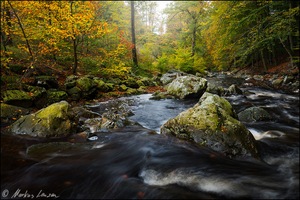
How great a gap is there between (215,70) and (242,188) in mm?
30987

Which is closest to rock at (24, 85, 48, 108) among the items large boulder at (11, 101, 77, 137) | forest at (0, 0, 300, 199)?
forest at (0, 0, 300, 199)

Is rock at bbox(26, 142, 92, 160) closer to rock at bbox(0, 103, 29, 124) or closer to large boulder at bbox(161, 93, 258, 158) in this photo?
large boulder at bbox(161, 93, 258, 158)

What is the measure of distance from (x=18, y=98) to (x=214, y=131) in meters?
6.27

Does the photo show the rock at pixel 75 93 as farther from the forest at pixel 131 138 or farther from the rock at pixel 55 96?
the rock at pixel 55 96

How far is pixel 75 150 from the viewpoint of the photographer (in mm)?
4121

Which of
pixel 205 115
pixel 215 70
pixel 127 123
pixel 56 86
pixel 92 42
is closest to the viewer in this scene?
pixel 205 115

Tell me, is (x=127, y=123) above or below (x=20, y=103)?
below

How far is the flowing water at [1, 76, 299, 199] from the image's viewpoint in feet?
8.79

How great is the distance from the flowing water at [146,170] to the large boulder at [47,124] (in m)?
0.28

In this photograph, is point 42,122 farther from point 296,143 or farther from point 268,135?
point 296,143

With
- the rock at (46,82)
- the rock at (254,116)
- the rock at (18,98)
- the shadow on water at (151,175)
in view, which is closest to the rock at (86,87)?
the rock at (46,82)

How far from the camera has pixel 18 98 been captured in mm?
6832

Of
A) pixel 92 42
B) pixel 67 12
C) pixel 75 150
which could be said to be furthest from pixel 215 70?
pixel 75 150

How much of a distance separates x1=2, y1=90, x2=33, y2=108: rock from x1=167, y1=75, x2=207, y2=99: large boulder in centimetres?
621
